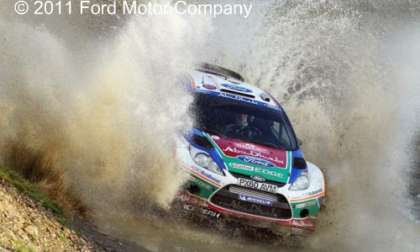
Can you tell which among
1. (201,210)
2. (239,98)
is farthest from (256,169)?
(239,98)

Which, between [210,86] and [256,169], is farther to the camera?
[210,86]

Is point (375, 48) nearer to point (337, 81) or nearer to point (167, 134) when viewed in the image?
point (337, 81)

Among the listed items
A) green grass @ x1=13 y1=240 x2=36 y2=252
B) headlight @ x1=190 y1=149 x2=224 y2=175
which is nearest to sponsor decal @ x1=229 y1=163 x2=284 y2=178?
headlight @ x1=190 y1=149 x2=224 y2=175

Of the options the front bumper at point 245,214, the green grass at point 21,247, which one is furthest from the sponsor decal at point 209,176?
the green grass at point 21,247

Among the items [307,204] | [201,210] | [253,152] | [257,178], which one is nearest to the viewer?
[201,210]

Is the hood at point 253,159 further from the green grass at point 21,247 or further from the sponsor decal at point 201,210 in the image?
the green grass at point 21,247

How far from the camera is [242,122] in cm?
996

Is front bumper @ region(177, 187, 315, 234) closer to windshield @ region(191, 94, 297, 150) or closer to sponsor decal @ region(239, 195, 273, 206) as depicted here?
sponsor decal @ region(239, 195, 273, 206)

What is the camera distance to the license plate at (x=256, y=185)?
345 inches

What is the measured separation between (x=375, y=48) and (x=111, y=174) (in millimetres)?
19693

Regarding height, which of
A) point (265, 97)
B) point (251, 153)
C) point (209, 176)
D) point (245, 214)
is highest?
point (265, 97)

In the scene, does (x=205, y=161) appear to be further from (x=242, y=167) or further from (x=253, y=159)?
(x=253, y=159)

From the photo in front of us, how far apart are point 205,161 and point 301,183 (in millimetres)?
1264

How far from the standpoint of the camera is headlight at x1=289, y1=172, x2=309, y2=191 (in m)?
9.05
